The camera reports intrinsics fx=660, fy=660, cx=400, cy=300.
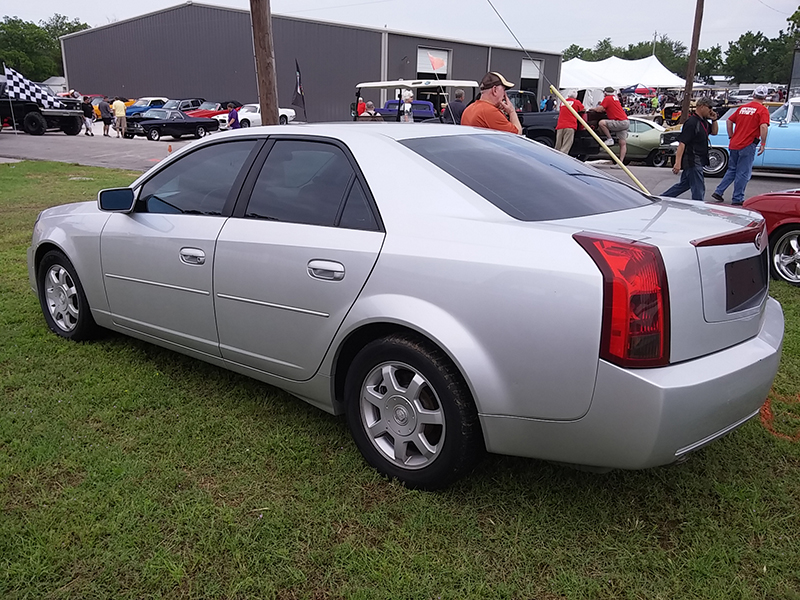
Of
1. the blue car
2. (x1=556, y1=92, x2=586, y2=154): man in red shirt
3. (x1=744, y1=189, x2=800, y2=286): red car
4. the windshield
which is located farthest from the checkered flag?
(x1=744, y1=189, x2=800, y2=286): red car

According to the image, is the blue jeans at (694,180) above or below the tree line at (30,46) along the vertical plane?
below

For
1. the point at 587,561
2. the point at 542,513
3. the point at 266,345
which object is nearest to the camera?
the point at 587,561

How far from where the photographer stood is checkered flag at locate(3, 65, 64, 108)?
24.4 meters

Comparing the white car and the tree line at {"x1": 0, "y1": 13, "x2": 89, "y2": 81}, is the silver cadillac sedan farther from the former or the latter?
the tree line at {"x1": 0, "y1": 13, "x2": 89, "y2": 81}

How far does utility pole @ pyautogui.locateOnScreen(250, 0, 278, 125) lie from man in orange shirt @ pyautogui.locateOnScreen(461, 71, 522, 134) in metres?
2.33

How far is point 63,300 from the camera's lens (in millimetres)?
4391

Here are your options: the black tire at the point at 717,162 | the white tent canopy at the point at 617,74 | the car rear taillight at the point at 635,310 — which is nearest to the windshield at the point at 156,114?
the black tire at the point at 717,162

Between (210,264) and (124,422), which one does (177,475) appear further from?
(210,264)

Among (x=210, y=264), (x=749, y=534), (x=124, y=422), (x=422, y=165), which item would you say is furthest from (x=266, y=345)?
(x=749, y=534)

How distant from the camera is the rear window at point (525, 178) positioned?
2.73 m

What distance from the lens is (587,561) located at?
2.36 m

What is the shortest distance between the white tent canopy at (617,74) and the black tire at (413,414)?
3923 cm

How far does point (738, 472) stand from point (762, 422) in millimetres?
587

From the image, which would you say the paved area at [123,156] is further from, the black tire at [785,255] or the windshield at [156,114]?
the black tire at [785,255]
